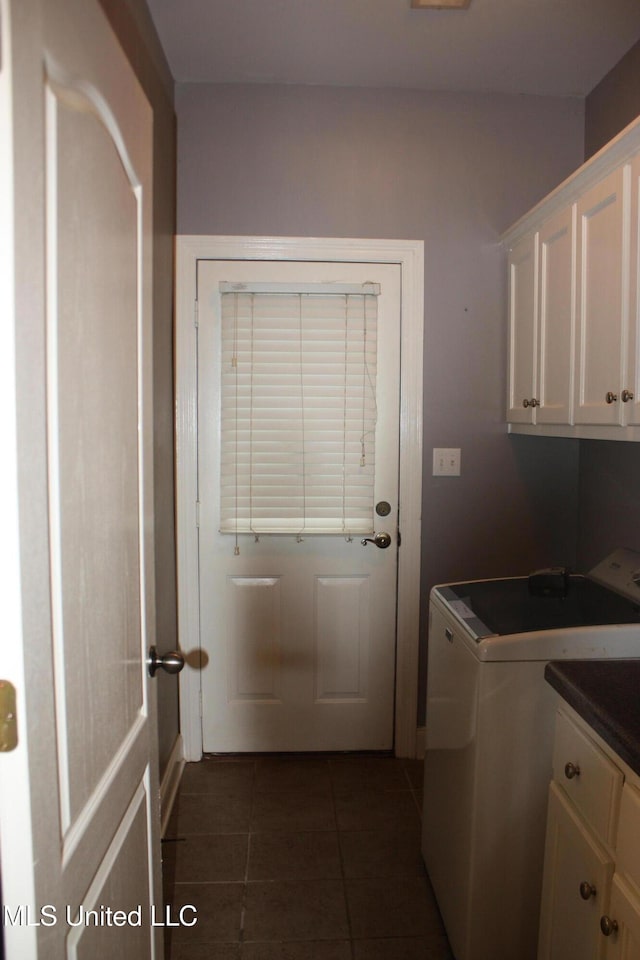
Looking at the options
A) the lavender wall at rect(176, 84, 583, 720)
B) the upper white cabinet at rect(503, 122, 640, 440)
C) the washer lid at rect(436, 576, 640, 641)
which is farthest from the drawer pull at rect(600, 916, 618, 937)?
the lavender wall at rect(176, 84, 583, 720)

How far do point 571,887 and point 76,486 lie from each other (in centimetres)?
112

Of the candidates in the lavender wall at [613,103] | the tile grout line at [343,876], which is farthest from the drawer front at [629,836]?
the lavender wall at [613,103]

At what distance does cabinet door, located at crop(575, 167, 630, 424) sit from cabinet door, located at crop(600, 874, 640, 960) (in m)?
1.09

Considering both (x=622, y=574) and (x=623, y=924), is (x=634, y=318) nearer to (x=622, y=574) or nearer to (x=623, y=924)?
(x=622, y=574)

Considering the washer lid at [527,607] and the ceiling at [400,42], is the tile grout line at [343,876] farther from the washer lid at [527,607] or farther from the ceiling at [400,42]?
the ceiling at [400,42]

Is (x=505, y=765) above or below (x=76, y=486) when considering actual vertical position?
below

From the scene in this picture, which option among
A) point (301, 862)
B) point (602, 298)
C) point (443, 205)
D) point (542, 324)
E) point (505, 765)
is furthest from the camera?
point (443, 205)

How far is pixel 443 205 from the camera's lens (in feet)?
8.20

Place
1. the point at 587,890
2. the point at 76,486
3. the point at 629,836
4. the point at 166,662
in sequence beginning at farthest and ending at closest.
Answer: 1. the point at 166,662
2. the point at 587,890
3. the point at 629,836
4. the point at 76,486

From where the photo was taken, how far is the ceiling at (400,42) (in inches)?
78.7

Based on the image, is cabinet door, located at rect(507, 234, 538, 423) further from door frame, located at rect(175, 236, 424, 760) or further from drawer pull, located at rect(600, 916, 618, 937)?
drawer pull, located at rect(600, 916, 618, 937)

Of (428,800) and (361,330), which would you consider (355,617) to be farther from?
(361,330)

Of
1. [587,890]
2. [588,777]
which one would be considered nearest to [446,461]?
[588,777]

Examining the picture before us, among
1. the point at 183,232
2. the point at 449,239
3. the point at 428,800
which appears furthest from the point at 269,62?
the point at 428,800
